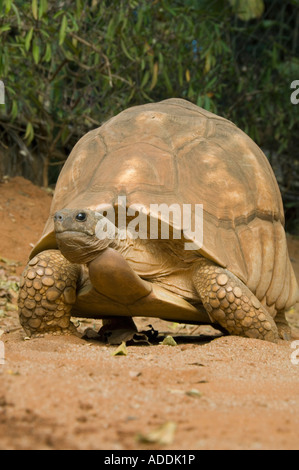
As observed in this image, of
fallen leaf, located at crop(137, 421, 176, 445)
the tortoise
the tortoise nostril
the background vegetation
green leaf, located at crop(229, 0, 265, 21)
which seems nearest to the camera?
fallen leaf, located at crop(137, 421, 176, 445)

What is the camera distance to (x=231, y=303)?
3.57 m

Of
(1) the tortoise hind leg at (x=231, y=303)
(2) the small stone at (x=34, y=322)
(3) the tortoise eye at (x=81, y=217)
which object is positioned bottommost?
(2) the small stone at (x=34, y=322)

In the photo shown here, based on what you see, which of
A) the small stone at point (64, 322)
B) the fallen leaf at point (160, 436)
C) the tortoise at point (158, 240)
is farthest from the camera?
the small stone at point (64, 322)

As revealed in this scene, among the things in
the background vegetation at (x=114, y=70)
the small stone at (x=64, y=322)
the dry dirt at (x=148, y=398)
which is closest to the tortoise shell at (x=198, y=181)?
the small stone at (x=64, y=322)

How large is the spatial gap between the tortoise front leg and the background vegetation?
337 centimetres

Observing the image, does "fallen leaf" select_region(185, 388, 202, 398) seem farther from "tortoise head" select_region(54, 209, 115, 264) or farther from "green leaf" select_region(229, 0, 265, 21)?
"green leaf" select_region(229, 0, 265, 21)

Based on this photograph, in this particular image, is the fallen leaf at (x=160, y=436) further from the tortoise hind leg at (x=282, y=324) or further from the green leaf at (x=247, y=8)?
the green leaf at (x=247, y=8)

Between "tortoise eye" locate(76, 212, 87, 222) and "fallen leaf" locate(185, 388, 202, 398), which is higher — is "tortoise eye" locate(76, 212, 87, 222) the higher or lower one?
the higher one

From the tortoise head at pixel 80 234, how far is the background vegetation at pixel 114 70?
348 centimetres

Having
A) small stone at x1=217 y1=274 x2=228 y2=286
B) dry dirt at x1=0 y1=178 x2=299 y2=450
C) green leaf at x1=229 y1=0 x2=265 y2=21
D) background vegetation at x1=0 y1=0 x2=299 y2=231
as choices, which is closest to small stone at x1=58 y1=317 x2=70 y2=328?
dry dirt at x1=0 y1=178 x2=299 y2=450

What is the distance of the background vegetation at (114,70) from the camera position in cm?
763

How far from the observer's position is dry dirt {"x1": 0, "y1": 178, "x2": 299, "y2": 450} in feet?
5.03

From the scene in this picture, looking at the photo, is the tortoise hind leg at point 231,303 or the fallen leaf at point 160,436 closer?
the fallen leaf at point 160,436

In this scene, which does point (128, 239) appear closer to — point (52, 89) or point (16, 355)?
point (16, 355)
